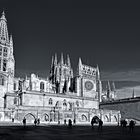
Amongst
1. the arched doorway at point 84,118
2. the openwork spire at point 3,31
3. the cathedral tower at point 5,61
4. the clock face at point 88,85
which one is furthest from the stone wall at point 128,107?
the openwork spire at point 3,31

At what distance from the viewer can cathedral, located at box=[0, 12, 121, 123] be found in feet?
163

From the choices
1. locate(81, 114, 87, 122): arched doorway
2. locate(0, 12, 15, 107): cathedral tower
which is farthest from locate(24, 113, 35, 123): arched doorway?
locate(0, 12, 15, 107): cathedral tower

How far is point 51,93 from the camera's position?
59.2 meters

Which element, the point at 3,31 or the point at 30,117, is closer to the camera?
the point at 30,117

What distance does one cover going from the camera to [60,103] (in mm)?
60406

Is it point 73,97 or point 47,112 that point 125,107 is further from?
point 47,112

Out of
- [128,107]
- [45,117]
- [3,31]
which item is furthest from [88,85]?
[3,31]

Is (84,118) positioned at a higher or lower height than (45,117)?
lower

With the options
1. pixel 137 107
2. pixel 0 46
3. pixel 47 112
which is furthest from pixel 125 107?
pixel 0 46

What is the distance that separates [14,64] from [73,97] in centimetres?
2233

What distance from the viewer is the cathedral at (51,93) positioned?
163ft

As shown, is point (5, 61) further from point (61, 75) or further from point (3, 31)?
point (61, 75)

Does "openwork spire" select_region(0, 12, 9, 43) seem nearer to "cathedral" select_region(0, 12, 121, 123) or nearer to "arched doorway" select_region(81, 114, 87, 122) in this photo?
"cathedral" select_region(0, 12, 121, 123)

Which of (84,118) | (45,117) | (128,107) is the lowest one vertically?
(84,118)
